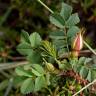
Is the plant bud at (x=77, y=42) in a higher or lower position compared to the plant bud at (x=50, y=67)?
higher

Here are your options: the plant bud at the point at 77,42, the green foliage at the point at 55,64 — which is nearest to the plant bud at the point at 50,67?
the green foliage at the point at 55,64

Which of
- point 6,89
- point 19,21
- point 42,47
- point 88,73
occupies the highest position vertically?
point 19,21

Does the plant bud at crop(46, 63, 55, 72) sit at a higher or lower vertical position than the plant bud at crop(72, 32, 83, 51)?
lower

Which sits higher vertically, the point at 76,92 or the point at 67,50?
the point at 67,50

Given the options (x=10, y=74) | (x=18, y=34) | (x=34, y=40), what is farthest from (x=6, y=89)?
(x=34, y=40)

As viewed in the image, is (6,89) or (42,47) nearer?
(42,47)

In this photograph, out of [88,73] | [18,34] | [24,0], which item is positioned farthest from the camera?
[18,34]

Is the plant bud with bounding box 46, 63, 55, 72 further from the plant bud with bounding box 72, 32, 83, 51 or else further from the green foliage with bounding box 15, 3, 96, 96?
the plant bud with bounding box 72, 32, 83, 51

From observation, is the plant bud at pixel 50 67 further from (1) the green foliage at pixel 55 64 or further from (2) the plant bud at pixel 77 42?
(2) the plant bud at pixel 77 42

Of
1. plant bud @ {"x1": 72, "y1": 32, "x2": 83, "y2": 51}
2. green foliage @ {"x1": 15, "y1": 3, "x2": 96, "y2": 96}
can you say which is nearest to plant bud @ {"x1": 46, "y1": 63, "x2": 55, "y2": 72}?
green foliage @ {"x1": 15, "y1": 3, "x2": 96, "y2": 96}

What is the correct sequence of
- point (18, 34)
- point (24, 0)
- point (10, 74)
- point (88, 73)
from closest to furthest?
point (88, 73), point (24, 0), point (10, 74), point (18, 34)

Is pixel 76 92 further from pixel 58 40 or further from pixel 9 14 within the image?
pixel 9 14
